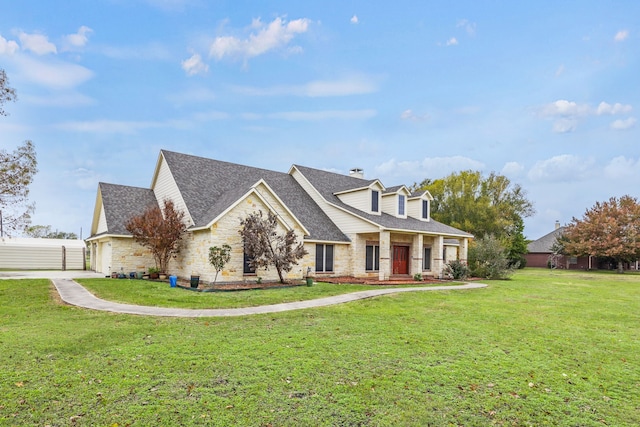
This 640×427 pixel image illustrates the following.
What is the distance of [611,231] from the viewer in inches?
1665

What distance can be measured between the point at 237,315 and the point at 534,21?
17699 mm

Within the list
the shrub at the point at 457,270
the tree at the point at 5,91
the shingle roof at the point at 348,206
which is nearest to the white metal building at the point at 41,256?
the tree at the point at 5,91

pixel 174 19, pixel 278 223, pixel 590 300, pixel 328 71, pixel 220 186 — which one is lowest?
pixel 590 300

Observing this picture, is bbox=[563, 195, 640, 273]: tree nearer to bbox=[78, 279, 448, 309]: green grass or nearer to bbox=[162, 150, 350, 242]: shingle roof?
bbox=[162, 150, 350, 242]: shingle roof

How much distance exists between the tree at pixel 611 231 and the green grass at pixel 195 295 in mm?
39246

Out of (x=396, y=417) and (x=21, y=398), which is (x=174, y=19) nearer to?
(x=21, y=398)

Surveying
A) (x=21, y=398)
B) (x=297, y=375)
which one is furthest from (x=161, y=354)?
(x=297, y=375)

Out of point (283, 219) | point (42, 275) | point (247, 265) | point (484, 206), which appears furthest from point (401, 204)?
point (42, 275)

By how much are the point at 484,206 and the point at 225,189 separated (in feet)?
111

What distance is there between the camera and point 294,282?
19.5 m

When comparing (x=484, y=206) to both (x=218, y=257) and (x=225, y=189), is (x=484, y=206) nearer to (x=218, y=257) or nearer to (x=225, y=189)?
(x=225, y=189)

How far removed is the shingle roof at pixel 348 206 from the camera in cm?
2381

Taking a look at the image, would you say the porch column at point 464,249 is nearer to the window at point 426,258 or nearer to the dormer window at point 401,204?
the window at point 426,258

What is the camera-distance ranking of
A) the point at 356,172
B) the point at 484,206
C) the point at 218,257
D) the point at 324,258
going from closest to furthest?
the point at 218,257, the point at 324,258, the point at 356,172, the point at 484,206
